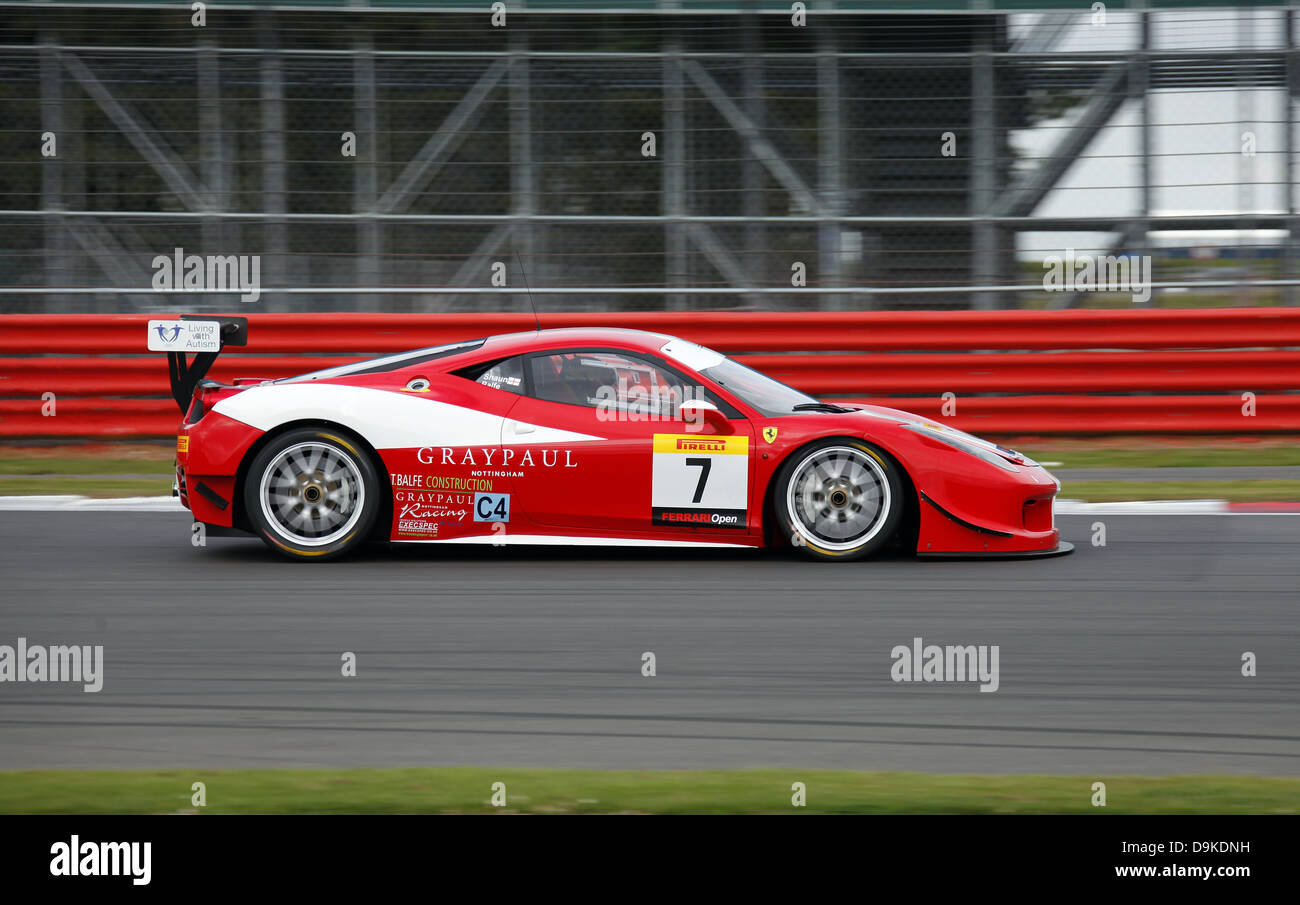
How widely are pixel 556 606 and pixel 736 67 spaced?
672 centimetres

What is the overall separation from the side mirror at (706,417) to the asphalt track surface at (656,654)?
663 mm

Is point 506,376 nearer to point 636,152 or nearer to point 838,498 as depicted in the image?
point 838,498

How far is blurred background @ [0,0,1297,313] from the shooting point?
11523 millimetres

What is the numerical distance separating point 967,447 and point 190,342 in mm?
3825

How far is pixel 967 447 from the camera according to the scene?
23.1 feet

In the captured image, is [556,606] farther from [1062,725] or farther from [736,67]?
[736,67]

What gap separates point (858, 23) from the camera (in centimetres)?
1180

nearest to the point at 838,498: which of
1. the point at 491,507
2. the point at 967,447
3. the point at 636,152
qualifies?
the point at 967,447

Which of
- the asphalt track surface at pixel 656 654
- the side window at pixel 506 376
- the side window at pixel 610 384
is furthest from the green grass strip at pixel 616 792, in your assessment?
the side window at pixel 506 376

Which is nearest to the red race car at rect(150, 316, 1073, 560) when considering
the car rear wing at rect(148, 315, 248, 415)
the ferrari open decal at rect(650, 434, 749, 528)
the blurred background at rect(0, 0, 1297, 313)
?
the ferrari open decal at rect(650, 434, 749, 528)

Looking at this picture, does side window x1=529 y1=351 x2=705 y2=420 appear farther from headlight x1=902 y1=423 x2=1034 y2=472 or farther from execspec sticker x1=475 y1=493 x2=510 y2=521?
headlight x1=902 y1=423 x2=1034 y2=472

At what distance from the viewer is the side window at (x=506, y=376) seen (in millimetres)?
7246

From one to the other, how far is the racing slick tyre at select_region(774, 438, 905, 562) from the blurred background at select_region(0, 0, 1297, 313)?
4957 mm
